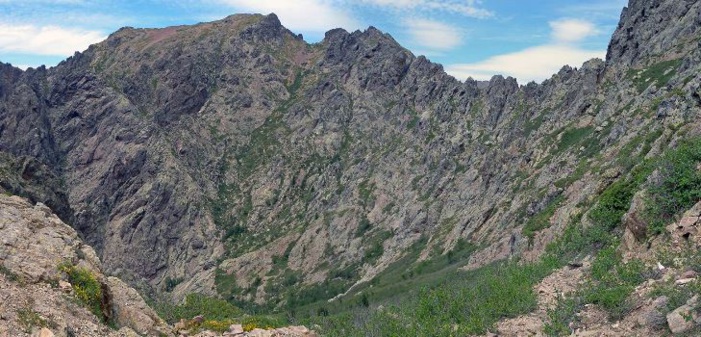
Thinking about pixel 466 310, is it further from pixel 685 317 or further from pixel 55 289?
pixel 55 289

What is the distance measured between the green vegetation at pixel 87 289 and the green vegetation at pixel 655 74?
525 ft

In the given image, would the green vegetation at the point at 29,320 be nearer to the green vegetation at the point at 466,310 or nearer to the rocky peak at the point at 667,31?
the green vegetation at the point at 466,310

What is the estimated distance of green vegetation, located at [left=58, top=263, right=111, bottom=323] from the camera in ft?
86.9

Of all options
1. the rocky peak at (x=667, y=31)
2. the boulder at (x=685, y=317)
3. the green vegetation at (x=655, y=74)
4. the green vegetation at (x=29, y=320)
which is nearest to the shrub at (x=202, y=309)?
the green vegetation at (x=29, y=320)

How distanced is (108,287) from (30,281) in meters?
5.05

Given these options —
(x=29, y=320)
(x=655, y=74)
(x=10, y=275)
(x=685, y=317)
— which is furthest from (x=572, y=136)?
(x=29, y=320)

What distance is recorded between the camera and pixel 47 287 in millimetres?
25281

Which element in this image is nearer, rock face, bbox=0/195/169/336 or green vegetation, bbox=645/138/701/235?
rock face, bbox=0/195/169/336

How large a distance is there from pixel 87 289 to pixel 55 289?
5.71ft

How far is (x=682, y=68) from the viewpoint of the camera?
144 metres

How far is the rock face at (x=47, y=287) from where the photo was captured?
74.9 feet

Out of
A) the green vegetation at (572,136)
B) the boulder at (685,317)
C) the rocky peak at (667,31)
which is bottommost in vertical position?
the boulder at (685,317)

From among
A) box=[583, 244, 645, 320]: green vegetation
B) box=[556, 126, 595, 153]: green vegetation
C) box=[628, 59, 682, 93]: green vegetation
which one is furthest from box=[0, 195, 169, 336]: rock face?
box=[556, 126, 595, 153]: green vegetation

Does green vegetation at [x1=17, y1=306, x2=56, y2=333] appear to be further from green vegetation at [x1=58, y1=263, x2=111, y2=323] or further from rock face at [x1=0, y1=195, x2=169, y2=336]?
green vegetation at [x1=58, y1=263, x2=111, y2=323]
